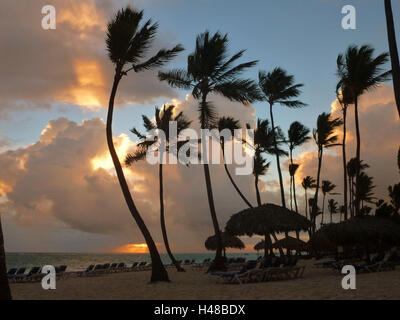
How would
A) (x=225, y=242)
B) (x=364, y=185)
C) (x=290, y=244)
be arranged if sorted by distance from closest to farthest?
(x=290, y=244)
(x=225, y=242)
(x=364, y=185)

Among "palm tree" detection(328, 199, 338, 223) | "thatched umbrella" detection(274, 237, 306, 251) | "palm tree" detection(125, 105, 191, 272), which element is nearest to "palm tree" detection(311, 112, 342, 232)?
"thatched umbrella" detection(274, 237, 306, 251)

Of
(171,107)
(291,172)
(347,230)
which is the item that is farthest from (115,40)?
(291,172)

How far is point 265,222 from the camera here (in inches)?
668

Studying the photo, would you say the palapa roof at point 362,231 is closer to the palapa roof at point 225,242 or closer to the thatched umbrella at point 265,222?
the thatched umbrella at point 265,222

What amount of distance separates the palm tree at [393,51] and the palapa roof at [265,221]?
780 cm

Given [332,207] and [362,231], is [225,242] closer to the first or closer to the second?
[362,231]

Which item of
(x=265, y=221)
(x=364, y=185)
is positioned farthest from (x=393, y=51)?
(x=364, y=185)

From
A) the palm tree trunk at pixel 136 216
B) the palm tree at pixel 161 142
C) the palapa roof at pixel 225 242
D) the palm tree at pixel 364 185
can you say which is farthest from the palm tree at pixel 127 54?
the palm tree at pixel 364 185

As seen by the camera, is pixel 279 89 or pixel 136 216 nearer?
pixel 136 216

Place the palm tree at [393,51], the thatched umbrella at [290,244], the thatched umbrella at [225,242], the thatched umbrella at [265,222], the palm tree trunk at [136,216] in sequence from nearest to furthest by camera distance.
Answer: the palm tree at [393,51], the palm tree trunk at [136,216], the thatched umbrella at [265,222], the thatched umbrella at [290,244], the thatched umbrella at [225,242]

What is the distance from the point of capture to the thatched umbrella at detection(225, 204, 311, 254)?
55.5 feet

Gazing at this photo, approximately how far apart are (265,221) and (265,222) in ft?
0.14

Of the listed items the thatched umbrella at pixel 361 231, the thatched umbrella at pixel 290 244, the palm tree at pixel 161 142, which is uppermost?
the palm tree at pixel 161 142

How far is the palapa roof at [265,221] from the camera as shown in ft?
55.5
